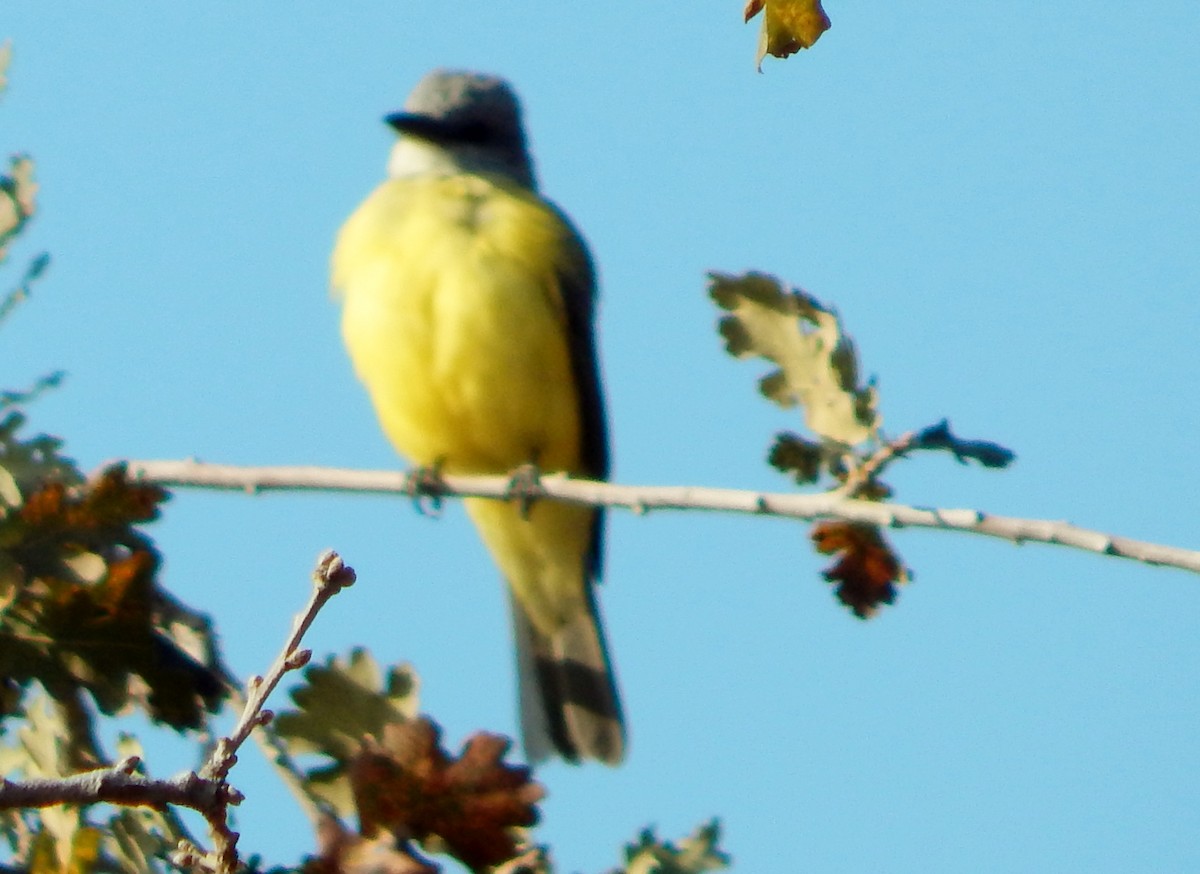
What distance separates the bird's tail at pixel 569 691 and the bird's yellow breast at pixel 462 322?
91 cm

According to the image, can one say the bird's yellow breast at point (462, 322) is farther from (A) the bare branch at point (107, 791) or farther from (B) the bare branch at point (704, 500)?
(A) the bare branch at point (107, 791)

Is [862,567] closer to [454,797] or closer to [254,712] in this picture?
[454,797]

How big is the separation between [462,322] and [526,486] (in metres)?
0.83

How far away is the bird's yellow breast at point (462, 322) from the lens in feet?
20.0

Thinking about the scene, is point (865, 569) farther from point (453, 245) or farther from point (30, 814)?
point (453, 245)

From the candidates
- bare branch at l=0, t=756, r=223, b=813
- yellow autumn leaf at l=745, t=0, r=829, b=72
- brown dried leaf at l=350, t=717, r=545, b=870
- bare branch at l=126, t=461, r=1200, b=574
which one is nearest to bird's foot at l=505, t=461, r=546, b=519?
bare branch at l=126, t=461, r=1200, b=574

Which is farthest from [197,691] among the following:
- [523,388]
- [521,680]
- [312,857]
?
[521,680]

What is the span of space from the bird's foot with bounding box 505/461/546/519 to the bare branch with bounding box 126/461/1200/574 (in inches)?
2.8

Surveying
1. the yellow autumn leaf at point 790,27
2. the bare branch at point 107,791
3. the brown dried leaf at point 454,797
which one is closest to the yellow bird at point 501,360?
the brown dried leaf at point 454,797

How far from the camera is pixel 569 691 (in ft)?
23.1

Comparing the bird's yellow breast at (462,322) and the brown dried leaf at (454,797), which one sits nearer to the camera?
the brown dried leaf at (454,797)

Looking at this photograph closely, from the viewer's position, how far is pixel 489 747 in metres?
2.33

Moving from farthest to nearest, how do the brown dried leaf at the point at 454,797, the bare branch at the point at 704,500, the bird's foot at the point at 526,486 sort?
the bird's foot at the point at 526,486, the bare branch at the point at 704,500, the brown dried leaf at the point at 454,797

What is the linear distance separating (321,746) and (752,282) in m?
1.50
